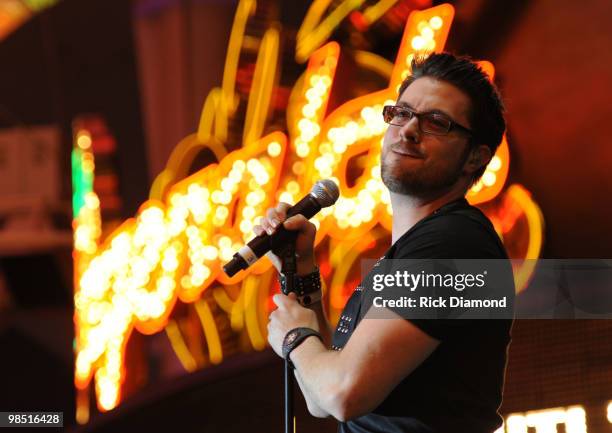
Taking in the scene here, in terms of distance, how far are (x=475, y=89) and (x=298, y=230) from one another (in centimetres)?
48

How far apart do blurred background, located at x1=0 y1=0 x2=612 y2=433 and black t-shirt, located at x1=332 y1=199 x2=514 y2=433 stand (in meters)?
2.22

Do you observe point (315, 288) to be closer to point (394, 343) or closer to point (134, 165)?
point (394, 343)

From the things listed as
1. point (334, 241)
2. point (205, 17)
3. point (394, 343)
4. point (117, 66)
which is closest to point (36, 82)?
point (117, 66)

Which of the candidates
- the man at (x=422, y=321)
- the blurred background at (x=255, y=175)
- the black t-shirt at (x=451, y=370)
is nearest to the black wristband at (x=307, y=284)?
the man at (x=422, y=321)

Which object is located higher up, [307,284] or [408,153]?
[408,153]

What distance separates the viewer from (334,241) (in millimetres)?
4211

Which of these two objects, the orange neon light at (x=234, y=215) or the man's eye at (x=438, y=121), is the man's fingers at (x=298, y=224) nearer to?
the man's eye at (x=438, y=121)

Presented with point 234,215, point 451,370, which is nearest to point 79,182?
point 234,215

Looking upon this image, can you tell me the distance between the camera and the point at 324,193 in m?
1.86

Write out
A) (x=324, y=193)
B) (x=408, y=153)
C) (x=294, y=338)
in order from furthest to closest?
(x=324, y=193), (x=408, y=153), (x=294, y=338)

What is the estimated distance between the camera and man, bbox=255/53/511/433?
4.43 ft

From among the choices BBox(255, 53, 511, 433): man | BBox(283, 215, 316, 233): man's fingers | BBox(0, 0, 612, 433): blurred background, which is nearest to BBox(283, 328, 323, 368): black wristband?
BBox(255, 53, 511, 433): man

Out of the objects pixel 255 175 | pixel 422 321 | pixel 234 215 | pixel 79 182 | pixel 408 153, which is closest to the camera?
pixel 422 321

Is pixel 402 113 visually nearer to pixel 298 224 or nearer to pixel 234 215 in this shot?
pixel 298 224
